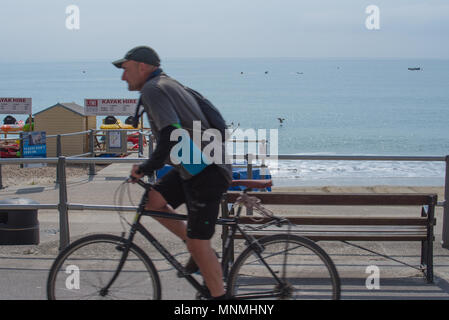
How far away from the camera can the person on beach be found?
13.4 ft

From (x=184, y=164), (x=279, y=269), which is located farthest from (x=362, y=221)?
(x=184, y=164)

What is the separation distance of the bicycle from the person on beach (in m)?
0.18

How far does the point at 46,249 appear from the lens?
276 inches

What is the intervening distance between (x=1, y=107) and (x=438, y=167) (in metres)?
24.0

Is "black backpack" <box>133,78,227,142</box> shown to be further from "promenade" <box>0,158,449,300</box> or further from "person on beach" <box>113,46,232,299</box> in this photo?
"promenade" <box>0,158,449,300</box>

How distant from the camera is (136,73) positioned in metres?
4.38

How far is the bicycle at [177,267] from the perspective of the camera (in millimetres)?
4328

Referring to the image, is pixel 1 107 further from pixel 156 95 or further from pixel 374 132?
pixel 374 132

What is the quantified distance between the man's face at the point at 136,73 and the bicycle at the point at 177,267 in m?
0.68

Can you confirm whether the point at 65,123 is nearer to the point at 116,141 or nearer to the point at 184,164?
the point at 116,141

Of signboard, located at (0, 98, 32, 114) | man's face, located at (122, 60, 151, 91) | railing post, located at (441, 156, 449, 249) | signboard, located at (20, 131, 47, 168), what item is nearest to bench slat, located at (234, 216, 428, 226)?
railing post, located at (441, 156, 449, 249)

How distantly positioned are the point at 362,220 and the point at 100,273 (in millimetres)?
2505
